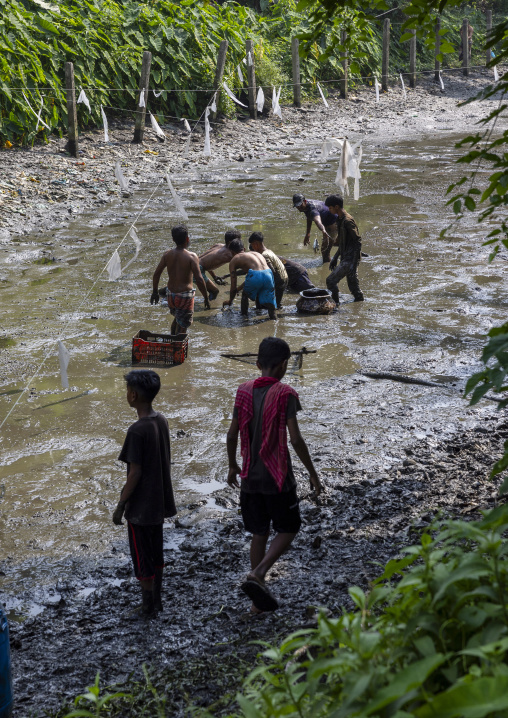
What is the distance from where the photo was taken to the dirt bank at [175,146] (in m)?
15.4

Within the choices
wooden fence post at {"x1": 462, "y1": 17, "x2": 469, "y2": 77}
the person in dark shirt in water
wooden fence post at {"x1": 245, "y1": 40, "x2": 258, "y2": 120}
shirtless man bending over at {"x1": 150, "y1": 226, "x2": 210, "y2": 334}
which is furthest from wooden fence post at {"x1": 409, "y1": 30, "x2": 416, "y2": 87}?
the person in dark shirt in water

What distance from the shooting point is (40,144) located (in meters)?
18.1

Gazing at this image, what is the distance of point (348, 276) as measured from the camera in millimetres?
10523

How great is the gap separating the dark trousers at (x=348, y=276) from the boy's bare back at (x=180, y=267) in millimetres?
2458

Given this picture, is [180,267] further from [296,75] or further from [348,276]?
[296,75]

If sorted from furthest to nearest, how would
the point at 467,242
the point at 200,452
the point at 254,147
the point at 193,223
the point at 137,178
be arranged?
the point at 254,147 → the point at 137,178 → the point at 193,223 → the point at 467,242 → the point at 200,452

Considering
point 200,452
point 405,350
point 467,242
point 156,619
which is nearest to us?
point 156,619

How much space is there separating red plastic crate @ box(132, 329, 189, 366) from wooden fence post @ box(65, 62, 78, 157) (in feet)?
36.1

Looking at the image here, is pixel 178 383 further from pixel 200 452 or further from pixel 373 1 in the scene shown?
pixel 373 1

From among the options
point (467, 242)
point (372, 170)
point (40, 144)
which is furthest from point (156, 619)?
point (372, 170)

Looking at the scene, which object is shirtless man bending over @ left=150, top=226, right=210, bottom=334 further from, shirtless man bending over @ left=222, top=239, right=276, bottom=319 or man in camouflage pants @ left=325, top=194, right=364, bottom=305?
man in camouflage pants @ left=325, top=194, right=364, bottom=305

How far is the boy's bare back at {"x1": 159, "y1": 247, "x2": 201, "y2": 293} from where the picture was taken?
8.79 m

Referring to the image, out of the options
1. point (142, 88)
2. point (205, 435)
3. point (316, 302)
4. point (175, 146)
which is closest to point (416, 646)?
point (205, 435)

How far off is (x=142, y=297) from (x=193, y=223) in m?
4.46
